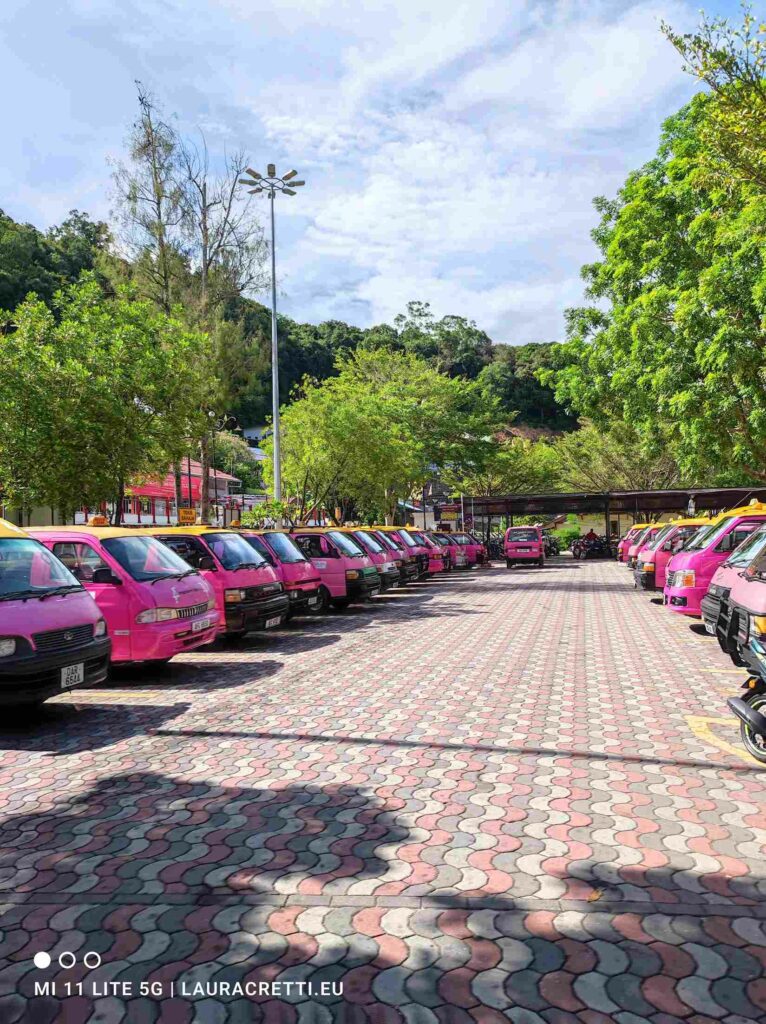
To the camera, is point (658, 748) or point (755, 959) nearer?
point (755, 959)

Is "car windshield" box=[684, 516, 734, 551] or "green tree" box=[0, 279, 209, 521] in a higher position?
"green tree" box=[0, 279, 209, 521]

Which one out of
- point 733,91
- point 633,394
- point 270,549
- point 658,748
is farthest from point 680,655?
point 633,394

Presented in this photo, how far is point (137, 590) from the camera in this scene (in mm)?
8664

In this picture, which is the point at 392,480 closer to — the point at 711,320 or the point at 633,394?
the point at 633,394

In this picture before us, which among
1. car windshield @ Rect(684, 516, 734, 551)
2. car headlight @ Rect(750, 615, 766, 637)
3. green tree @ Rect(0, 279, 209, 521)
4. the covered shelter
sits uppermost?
green tree @ Rect(0, 279, 209, 521)

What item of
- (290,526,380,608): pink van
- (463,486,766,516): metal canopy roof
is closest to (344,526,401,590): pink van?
(290,526,380,608): pink van

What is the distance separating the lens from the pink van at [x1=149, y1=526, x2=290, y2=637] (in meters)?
11.1

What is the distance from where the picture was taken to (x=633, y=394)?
18.4 metres

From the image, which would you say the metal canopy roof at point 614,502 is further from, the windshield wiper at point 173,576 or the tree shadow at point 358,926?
the tree shadow at point 358,926

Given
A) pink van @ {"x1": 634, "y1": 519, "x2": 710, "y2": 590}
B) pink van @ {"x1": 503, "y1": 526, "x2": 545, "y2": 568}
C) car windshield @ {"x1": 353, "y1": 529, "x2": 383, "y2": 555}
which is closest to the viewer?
pink van @ {"x1": 634, "y1": 519, "x2": 710, "y2": 590}

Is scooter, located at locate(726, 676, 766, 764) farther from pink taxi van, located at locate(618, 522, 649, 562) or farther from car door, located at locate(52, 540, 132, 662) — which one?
pink taxi van, located at locate(618, 522, 649, 562)

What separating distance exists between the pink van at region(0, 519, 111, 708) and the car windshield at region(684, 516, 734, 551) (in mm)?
8974

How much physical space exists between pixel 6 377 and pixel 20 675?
10.7 metres

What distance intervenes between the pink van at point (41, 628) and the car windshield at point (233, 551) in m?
3.85
